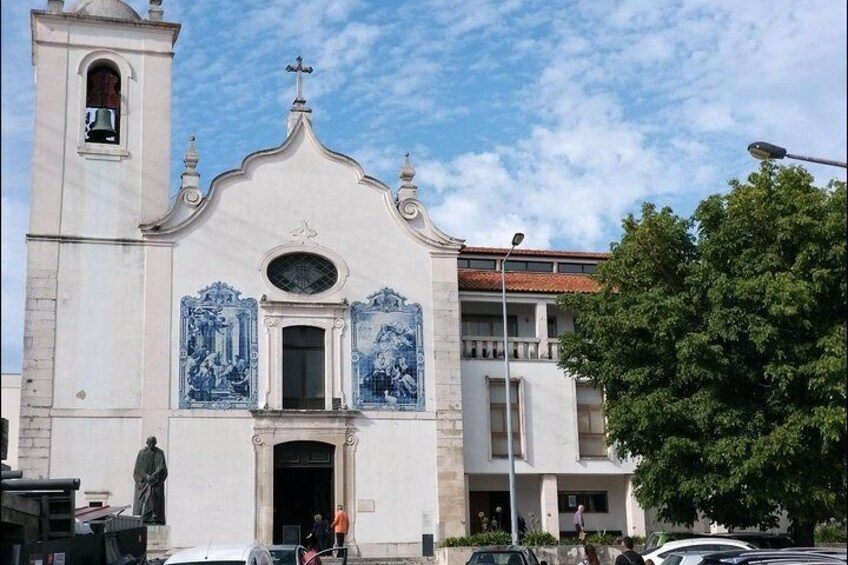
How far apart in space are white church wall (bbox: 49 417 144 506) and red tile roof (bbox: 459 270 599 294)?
11.6m

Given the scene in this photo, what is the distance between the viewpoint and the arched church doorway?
3478 centimetres

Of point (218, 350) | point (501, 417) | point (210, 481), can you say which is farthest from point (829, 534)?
point (218, 350)

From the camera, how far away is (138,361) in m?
34.1

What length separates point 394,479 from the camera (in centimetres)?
3541

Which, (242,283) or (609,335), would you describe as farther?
(242,283)

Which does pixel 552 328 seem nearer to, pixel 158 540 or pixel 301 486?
pixel 301 486

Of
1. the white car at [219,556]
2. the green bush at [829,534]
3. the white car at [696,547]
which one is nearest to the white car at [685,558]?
the white car at [696,547]

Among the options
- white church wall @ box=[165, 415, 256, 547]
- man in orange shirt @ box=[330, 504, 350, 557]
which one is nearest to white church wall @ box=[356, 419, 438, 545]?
Result: man in orange shirt @ box=[330, 504, 350, 557]

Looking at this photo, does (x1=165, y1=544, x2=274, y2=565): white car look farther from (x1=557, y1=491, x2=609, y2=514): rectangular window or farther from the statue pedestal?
(x1=557, y1=491, x2=609, y2=514): rectangular window

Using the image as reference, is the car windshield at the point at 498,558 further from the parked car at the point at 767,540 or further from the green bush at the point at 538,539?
the green bush at the point at 538,539

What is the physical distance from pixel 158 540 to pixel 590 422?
14272mm

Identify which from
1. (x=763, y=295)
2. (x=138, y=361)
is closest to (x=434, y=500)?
(x=138, y=361)

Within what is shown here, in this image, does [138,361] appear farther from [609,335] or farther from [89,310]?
[609,335]

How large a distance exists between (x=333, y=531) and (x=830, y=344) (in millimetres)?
15562
